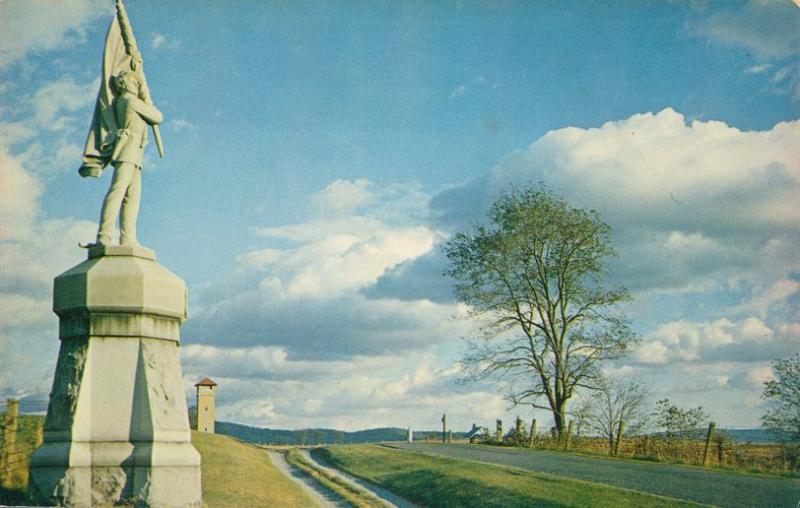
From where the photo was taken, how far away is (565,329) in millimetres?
30000

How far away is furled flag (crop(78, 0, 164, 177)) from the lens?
9.94 m

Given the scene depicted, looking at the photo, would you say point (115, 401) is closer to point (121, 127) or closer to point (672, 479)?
point (121, 127)

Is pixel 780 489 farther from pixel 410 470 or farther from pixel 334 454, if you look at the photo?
pixel 334 454

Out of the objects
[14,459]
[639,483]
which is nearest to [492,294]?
[639,483]

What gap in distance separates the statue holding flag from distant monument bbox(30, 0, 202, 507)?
329 mm

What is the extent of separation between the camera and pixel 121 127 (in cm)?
997

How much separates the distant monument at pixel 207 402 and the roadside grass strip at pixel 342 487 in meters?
9.21

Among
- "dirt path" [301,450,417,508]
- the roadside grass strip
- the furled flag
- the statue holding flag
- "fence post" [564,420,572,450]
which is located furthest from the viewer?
"fence post" [564,420,572,450]

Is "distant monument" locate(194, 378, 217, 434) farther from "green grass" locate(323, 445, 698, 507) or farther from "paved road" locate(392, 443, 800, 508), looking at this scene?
"paved road" locate(392, 443, 800, 508)

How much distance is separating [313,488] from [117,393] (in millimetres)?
10095

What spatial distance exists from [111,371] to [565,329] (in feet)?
76.2

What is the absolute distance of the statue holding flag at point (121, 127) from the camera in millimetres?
9836

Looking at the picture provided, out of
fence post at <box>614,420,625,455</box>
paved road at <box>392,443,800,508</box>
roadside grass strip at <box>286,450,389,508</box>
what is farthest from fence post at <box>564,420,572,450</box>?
roadside grass strip at <box>286,450,389,508</box>

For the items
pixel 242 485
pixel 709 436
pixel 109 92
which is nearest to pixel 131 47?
pixel 109 92
